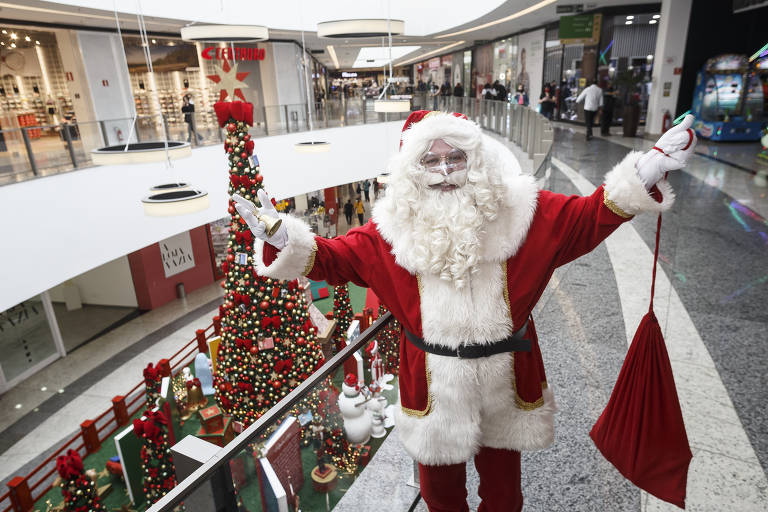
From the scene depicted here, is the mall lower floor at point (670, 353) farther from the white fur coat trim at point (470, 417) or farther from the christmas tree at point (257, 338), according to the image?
the christmas tree at point (257, 338)

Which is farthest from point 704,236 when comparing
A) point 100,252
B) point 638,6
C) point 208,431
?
point 638,6

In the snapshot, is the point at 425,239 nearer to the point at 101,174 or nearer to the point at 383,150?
the point at 101,174

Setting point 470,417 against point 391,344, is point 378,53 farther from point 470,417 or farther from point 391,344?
point 470,417

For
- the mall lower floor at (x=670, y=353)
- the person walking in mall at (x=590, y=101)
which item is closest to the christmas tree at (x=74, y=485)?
the mall lower floor at (x=670, y=353)

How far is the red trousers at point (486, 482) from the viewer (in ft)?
5.77

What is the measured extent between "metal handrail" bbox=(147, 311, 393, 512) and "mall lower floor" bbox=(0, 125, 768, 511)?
704 mm

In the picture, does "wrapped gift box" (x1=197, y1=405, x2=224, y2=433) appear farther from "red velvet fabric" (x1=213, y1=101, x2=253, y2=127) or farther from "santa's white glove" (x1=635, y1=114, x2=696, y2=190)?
"santa's white glove" (x1=635, y1=114, x2=696, y2=190)

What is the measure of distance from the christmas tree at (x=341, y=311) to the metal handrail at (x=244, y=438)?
5.41 meters

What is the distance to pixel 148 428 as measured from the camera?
4875 millimetres

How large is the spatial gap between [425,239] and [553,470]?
52.7 inches

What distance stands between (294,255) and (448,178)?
579 mm

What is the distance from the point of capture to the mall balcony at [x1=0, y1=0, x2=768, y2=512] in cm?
205

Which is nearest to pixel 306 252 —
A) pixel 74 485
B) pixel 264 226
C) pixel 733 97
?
pixel 264 226

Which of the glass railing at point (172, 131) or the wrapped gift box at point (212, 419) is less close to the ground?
the glass railing at point (172, 131)
